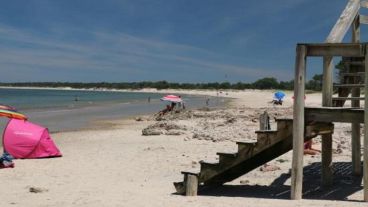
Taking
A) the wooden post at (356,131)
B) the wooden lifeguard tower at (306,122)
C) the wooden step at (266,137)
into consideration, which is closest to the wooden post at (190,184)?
the wooden lifeguard tower at (306,122)

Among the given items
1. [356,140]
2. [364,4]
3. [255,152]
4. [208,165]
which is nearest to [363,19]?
[364,4]

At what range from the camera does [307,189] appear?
934cm

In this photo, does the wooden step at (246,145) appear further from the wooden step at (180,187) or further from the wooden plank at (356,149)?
the wooden plank at (356,149)

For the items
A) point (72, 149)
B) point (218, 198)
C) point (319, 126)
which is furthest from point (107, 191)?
point (72, 149)

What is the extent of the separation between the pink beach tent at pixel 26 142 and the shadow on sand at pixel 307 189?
6098mm

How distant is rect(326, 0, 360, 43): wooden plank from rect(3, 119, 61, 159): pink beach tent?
8.77 meters

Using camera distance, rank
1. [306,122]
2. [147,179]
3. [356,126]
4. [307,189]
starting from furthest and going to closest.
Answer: [147,179] < [356,126] < [307,189] < [306,122]

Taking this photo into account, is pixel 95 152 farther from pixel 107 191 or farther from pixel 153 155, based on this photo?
pixel 107 191

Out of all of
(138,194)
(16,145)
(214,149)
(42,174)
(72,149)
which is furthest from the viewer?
(72,149)

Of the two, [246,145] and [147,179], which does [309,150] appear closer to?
[147,179]

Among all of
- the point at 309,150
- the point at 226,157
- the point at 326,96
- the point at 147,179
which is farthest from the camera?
the point at 309,150

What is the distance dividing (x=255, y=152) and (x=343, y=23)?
249 centimetres

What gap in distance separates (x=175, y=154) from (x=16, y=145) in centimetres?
423

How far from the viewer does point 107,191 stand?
364 inches
